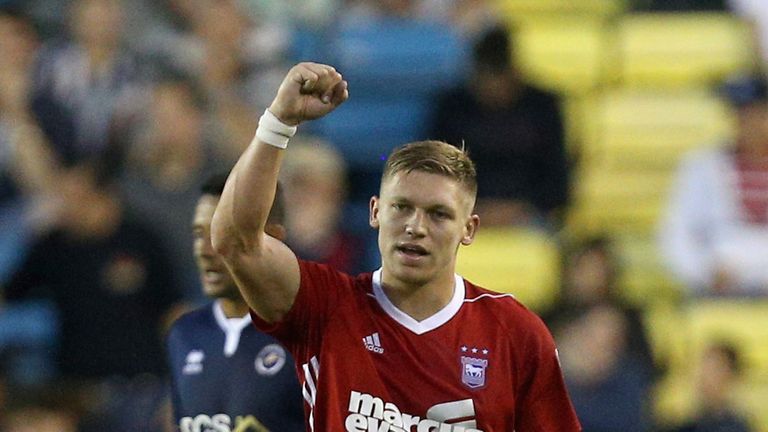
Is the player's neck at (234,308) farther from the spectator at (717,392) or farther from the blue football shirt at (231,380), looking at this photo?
the spectator at (717,392)

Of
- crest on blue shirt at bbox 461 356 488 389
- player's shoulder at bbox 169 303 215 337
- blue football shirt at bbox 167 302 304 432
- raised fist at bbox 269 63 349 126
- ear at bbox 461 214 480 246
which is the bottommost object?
blue football shirt at bbox 167 302 304 432

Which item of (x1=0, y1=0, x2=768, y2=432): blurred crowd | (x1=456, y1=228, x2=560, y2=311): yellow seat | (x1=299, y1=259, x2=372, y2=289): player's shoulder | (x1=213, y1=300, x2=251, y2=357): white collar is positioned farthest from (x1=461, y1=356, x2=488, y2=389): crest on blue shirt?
(x1=456, y1=228, x2=560, y2=311): yellow seat

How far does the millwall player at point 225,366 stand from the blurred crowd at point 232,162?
10.0ft

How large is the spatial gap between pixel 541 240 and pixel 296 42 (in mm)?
2092

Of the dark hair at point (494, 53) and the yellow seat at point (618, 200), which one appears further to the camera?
the yellow seat at point (618, 200)

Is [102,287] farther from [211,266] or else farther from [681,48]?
[681,48]

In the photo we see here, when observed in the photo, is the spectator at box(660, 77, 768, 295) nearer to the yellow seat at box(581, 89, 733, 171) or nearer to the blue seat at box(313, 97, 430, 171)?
the yellow seat at box(581, 89, 733, 171)

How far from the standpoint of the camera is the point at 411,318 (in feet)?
12.4

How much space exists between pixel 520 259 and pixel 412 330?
5382 millimetres

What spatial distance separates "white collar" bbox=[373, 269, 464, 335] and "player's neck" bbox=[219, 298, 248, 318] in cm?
123

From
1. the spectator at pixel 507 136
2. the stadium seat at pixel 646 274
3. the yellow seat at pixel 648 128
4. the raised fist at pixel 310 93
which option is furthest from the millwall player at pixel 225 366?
the yellow seat at pixel 648 128

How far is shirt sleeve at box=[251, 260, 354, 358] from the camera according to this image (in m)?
3.62

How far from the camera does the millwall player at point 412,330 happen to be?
3.64 m

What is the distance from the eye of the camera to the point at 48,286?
8.62 m
